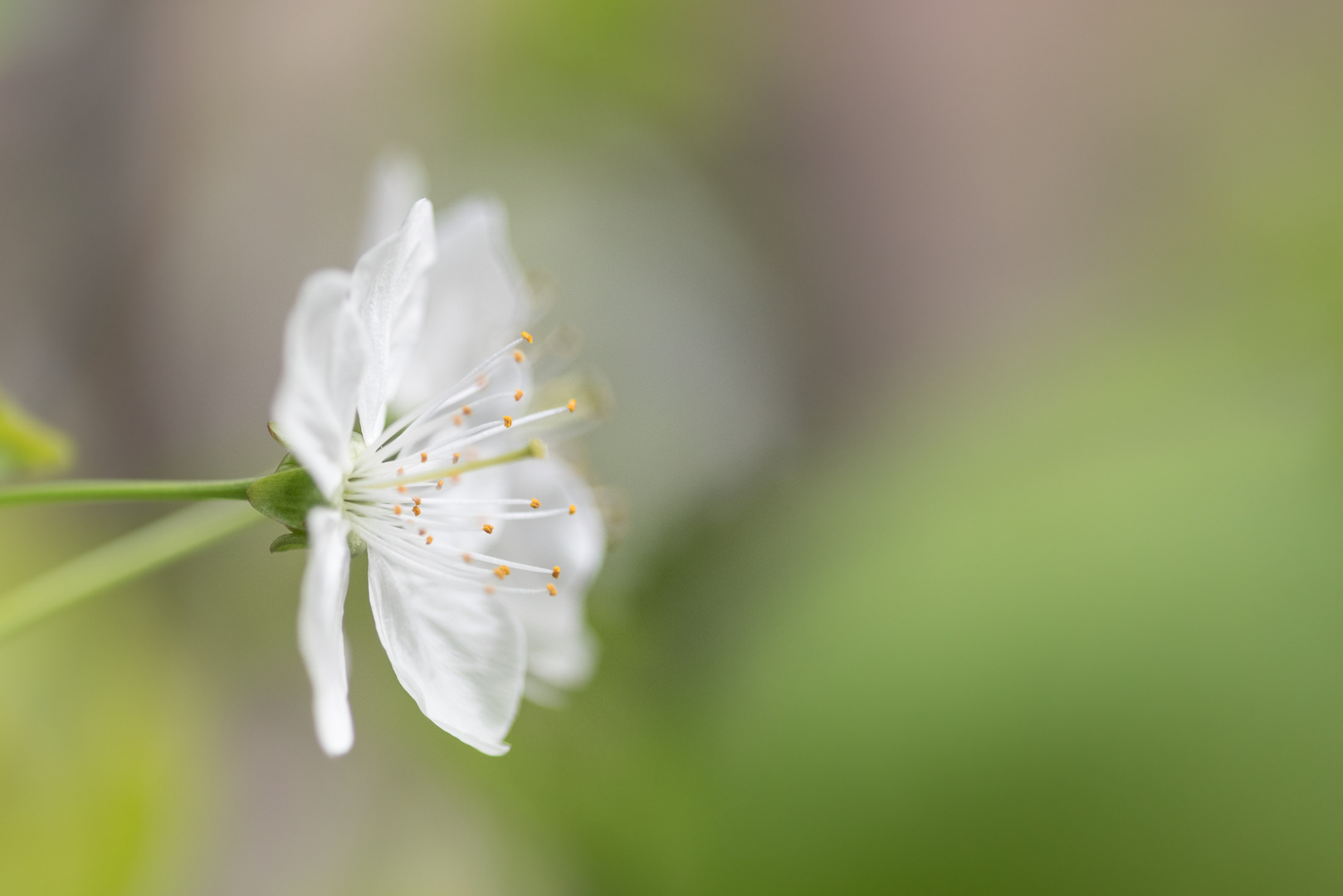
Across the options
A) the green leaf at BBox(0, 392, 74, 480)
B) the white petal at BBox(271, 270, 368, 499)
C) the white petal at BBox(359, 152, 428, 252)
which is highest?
the white petal at BBox(359, 152, 428, 252)

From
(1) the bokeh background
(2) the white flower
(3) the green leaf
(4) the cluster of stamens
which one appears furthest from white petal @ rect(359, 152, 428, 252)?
Answer: (1) the bokeh background

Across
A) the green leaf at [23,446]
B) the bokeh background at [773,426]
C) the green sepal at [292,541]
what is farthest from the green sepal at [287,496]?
the bokeh background at [773,426]

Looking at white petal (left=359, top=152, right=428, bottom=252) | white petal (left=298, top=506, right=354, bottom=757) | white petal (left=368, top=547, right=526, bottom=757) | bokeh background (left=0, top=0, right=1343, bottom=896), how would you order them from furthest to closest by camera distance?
bokeh background (left=0, top=0, right=1343, bottom=896) < white petal (left=359, top=152, right=428, bottom=252) < white petal (left=368, top=547, right=526, bottom=757) < white petal (left=298, top=506, right=354, bottom=757)

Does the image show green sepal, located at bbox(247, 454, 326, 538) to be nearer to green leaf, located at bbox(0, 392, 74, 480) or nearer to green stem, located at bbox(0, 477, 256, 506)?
green stem, located at bbox(0, 477, 256, 506)

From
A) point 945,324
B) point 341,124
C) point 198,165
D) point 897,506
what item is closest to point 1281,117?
point 945,324

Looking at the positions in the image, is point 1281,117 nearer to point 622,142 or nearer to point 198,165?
point 622,142

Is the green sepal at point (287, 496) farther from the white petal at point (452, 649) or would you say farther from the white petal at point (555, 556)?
the white petal at point (555, 556)
